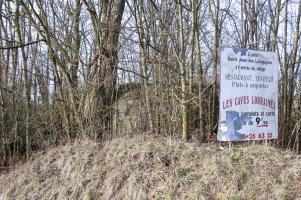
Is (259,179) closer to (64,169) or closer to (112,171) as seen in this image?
(112,171)

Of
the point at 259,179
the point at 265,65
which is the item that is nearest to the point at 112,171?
the point at 259,179

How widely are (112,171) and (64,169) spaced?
1.16 m

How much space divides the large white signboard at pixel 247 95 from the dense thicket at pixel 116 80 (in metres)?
1.05

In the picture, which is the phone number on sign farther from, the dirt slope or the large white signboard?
the dirt slope

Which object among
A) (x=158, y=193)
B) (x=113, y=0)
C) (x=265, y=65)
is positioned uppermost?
(x=113, y=0)

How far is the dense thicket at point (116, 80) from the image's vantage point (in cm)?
898

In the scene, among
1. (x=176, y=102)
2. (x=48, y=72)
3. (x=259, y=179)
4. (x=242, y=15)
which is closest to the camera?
(x=259, y=179)

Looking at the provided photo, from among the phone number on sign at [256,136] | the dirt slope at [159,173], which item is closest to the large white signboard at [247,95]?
the phone number on sign at [256,136]

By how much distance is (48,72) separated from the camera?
36.9ft

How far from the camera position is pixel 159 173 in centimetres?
639

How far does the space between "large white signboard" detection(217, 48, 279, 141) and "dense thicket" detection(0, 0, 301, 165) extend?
1053mm

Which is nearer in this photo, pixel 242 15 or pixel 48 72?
pixel 48 72

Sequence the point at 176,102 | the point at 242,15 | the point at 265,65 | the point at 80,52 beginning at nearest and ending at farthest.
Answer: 1. the point at 265,65
2. the point at 176,102
3. the point at 80,52
4. the point at 242,15

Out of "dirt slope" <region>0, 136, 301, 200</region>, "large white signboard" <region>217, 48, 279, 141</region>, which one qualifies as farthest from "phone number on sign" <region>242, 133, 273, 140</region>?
"dirt slope" <region>0, 136, 301, 200</region>
